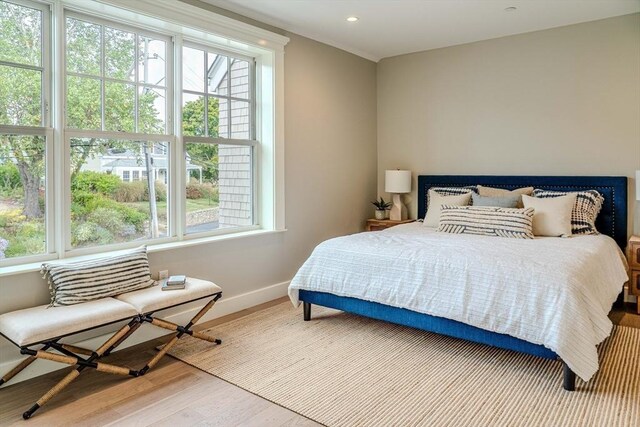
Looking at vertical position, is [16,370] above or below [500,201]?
below

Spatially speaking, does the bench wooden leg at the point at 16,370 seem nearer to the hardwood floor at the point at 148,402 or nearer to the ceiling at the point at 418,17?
the hardwood floor at the point at 148,402

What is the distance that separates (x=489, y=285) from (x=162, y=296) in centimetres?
200

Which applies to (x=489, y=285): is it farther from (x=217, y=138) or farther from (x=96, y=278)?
(x=217, y=138)

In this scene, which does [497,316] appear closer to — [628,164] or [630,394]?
[630,394]

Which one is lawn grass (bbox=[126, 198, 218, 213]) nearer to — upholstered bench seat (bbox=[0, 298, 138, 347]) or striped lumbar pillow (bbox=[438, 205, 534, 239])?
upholstered bench seat (bbox=[0, 298, 138, 347])

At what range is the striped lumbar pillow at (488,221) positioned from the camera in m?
3.77

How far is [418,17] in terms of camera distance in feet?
13.4

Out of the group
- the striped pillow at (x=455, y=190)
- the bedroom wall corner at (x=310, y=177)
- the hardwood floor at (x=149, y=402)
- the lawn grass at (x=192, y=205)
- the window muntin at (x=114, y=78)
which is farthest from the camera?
the striped pillow at (x=455, y=190)

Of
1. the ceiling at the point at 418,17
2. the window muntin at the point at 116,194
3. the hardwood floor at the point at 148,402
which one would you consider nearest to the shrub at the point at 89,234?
the window muntin at the point at 116,194

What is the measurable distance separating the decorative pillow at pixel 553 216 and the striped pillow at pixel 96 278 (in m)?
3.15

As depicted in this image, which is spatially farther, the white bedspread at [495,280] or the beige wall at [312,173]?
the beige wall at [312,173]

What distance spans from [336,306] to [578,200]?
7.74 feet

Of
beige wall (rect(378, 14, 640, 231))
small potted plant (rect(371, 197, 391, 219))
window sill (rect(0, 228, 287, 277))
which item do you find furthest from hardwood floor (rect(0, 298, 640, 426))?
beige wall (rect(378, 14, 640, 231))

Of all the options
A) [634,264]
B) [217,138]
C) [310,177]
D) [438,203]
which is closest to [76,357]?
[217,138]
